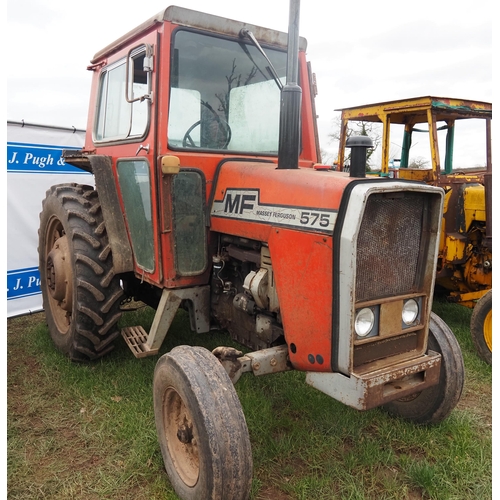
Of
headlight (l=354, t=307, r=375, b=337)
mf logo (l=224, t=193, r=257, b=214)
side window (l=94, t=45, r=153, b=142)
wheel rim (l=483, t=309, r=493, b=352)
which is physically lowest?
wheel rim (l=483, t=309, r=493, b=352)

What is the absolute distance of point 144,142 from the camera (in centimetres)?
296

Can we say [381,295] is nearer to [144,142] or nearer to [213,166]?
[213,166]

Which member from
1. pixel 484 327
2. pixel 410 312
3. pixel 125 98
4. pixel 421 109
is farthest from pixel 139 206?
pixel 421 109

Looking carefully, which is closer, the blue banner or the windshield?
the windshield

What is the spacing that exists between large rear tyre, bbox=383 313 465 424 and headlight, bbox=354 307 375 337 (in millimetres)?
792

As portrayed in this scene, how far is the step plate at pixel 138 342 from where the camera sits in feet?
10.4

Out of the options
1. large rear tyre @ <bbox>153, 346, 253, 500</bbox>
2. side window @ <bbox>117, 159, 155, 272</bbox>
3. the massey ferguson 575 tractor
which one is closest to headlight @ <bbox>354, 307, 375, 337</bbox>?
the massey ferguson 575 tractor

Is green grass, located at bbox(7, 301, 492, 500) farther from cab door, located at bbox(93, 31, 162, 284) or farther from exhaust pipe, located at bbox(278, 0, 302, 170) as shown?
exhaust pipe, located at bbox(278, 0, 302, 170)

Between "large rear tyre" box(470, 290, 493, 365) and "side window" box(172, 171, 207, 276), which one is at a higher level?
"side window" box(172, 171, 207, 276)

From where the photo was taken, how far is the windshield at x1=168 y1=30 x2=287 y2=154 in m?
2.90

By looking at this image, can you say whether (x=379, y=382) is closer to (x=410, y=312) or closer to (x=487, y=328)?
(x=410, y=312)

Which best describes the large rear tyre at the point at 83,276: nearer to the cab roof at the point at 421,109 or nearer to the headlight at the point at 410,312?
the headlight at the point at 410,312

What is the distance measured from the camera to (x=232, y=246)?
115 inches

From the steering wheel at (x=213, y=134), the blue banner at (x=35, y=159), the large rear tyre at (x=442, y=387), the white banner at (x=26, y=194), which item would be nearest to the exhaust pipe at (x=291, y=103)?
the steering wheel at (x=213, y=134)
